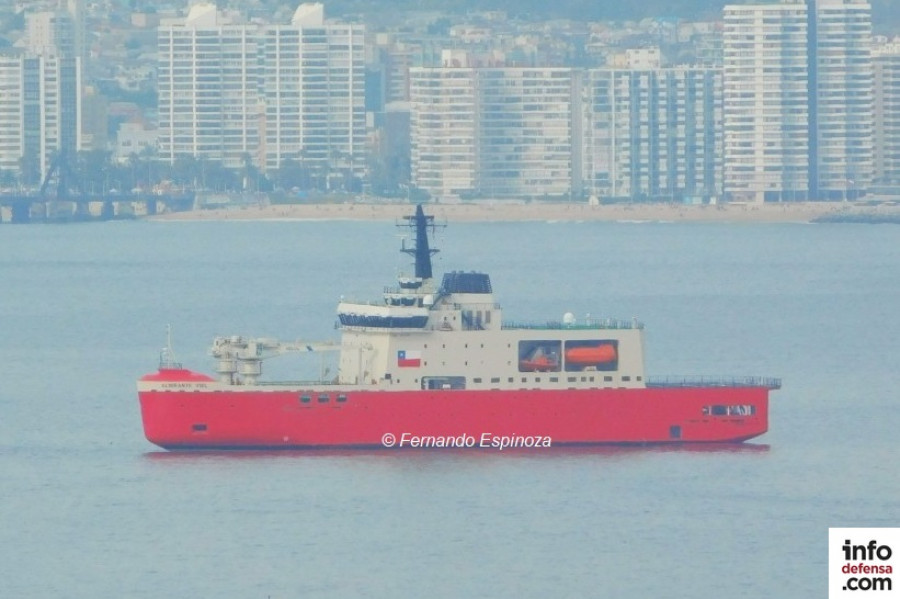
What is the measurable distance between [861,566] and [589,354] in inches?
734

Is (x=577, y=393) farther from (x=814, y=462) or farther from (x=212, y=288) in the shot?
(x=212, y=288)

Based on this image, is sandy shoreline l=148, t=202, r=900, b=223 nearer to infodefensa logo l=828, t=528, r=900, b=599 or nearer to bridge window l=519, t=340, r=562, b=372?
bridge window l=519, t=340, r=562, b=372

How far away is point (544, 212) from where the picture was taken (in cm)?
19262

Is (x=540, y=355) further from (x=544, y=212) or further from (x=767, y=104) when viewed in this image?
(x=767, y=104)

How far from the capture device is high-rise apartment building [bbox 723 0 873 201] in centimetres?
19450

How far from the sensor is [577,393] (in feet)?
168

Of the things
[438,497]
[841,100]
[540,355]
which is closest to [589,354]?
[540,355]

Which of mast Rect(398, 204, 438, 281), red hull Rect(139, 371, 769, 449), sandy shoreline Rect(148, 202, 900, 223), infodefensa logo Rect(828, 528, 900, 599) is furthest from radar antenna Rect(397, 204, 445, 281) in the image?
sandy shoreline Rect(148, 202, 900, 223)

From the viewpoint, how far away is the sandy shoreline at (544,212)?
616 ft

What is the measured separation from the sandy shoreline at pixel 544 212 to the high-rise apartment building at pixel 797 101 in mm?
3916

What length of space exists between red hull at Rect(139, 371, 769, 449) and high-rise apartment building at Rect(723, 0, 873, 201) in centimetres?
14287

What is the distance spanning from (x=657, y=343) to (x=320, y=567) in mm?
32789

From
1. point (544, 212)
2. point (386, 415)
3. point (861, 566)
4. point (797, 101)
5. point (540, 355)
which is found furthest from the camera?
point (797, 101)

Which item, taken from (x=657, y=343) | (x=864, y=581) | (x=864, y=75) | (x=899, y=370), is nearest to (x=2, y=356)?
(x=657, y=343)
